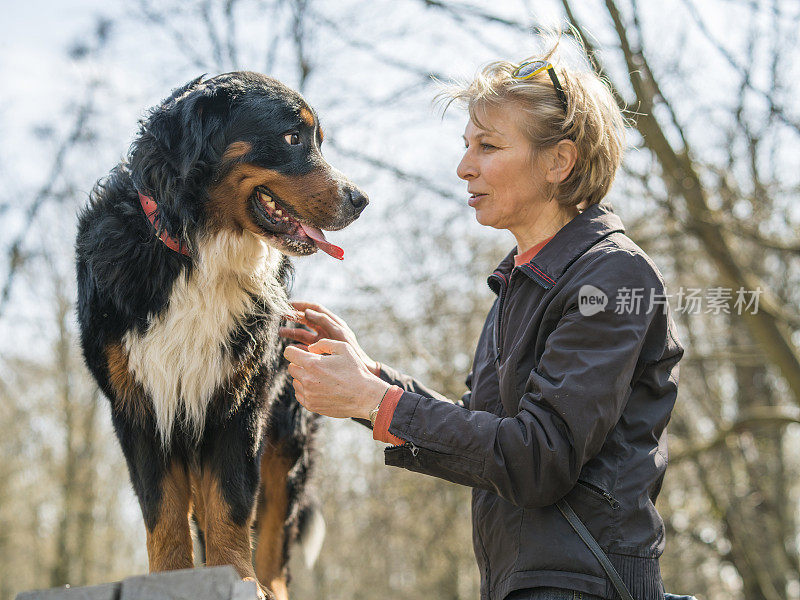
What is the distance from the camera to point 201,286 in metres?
2.56

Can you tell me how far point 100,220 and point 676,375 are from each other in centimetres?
199

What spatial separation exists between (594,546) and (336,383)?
2.54 ft

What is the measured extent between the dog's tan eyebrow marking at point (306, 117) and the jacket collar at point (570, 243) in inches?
45.4

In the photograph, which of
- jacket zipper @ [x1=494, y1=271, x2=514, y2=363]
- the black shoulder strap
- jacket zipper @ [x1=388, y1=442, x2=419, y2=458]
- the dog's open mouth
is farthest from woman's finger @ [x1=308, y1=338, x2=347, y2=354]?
the black shoulder strap

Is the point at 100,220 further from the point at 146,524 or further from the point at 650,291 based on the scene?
the point at 650,291

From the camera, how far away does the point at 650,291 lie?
189 centimetres

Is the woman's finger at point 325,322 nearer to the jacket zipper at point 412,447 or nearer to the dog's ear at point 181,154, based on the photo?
the dog's ear at point 181,154

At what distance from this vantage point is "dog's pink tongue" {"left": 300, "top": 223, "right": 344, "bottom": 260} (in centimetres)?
249

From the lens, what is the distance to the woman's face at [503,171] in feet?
7.47

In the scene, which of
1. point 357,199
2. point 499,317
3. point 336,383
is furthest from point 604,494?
point 357,199

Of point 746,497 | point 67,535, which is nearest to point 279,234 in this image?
point 746,497

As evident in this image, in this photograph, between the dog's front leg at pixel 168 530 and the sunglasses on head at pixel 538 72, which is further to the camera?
the dog's front leg at pixel 168 530

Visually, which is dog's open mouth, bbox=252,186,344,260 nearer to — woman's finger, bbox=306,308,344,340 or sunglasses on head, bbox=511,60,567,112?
woman's finger, bbox=306,308,344,340

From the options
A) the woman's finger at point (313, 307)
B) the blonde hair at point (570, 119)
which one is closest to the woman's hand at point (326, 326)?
the woman's finger at point (313, 307)
